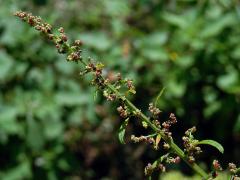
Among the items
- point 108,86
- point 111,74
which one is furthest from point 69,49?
point 111,74

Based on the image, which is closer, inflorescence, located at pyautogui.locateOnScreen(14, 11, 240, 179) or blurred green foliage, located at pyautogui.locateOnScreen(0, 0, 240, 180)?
inflorescence, located at pyautogui.locateOnScreen(14, 11, 240, 179)

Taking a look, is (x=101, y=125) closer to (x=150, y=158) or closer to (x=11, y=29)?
(x=150, y=158)

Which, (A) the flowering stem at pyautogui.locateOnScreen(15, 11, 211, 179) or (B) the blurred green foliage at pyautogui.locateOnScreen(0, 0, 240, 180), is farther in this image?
(B) the blurred green foliage at pyautogui.locateOnScreen(0, 0, 240, 180)

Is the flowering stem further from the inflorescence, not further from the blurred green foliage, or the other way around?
the blurred green foliage

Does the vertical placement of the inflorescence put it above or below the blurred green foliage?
below

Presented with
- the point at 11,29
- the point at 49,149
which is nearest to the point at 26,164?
the point at 49,149

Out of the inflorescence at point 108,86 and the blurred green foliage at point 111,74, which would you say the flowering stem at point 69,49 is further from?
the blurred green foliage at point 111,74

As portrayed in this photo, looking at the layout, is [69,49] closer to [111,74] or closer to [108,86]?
[108,86]

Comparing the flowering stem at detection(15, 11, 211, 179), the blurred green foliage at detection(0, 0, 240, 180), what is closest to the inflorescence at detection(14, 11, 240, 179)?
the flowering stem at detection(15, 11, 211, 179)

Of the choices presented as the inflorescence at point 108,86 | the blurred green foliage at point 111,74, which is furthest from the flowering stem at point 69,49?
the blurred green foliage at point 111,74
